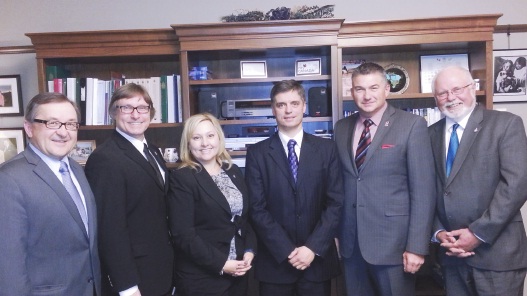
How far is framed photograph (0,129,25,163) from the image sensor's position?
322 cm

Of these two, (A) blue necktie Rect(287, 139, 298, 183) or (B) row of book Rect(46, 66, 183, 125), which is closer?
(A) blue necktie Rect(287, 139, 298, 183)

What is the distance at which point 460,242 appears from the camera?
6.26 ft

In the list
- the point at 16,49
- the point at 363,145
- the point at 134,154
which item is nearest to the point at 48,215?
the point at 134,154

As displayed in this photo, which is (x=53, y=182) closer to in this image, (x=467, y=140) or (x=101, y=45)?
(x=101, y=45)

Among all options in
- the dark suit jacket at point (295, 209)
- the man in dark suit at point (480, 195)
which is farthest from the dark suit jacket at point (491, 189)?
the dark suit jacket at point (295, 209)

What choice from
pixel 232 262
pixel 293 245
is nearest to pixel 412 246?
pixel 293 245

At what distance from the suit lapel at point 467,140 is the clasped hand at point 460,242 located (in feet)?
0.82

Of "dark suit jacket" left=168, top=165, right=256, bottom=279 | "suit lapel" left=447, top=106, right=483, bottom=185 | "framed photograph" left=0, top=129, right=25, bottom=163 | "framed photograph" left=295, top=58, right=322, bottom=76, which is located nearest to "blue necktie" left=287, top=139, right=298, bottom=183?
"dark suit jacket" left=168, top=165, right=256, bottom=279

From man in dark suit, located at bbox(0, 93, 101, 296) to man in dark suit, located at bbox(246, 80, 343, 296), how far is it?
2.62ft

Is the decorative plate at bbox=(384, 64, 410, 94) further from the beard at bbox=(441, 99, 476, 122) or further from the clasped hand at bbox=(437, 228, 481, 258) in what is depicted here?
the clasped hand at bbox=(437, 228, 481, 258)

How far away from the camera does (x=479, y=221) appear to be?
1861 mm

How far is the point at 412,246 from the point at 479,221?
0.32m

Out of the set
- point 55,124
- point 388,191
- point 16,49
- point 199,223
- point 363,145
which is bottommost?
point 199,223

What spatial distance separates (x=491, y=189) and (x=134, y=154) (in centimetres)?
165
